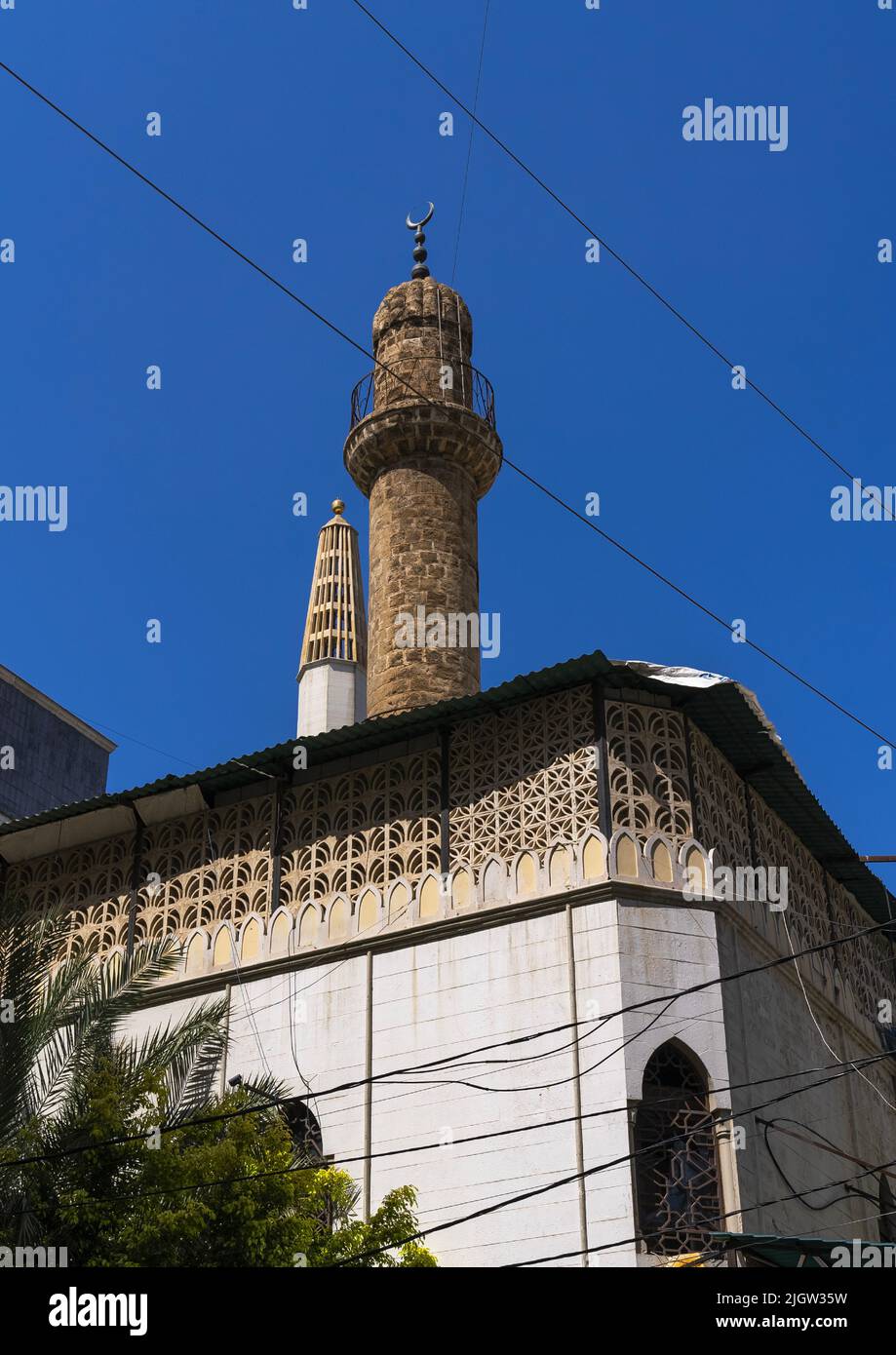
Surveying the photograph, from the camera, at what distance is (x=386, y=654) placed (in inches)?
845

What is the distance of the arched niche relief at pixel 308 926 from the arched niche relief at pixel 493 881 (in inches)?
70.3

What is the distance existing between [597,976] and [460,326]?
1246cm

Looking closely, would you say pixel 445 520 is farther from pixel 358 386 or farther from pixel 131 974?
pixel 131 974

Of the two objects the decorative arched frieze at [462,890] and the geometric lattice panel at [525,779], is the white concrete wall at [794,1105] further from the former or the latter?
the decorative arched frieze at [462,890]

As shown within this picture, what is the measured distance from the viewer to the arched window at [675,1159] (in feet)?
44.3

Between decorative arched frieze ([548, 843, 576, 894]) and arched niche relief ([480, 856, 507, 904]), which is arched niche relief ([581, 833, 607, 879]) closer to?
decorative arched frieze ([548, 843, 576, 894])

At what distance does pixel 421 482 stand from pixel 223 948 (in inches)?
323

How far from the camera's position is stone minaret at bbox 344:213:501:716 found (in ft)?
70.1

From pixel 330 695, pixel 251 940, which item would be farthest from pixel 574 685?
pixel 330 695

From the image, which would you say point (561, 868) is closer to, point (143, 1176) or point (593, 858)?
point (593, 858)

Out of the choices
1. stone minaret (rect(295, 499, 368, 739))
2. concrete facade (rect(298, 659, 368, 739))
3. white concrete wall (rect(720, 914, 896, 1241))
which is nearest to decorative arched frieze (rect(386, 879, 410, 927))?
white concrete wall (rect(720, 914, 896, 1241))

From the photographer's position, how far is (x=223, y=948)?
16.4 meters

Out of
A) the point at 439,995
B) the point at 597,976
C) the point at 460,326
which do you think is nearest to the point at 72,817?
the point at 439,995

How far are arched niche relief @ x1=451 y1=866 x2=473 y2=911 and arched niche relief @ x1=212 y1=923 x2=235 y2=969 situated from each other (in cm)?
242
